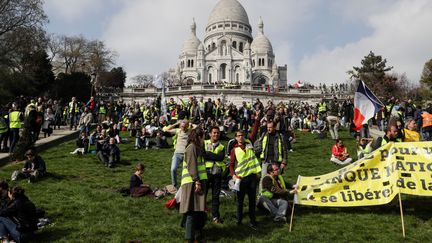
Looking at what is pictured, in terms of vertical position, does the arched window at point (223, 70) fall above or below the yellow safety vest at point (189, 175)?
above

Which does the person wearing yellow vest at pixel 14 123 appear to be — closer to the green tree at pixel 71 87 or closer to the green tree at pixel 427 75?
the green tree at pixel 71 87

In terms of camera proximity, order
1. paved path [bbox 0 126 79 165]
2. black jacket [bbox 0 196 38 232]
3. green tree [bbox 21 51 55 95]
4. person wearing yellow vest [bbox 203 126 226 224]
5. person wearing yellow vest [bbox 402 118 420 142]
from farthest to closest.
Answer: green tree [bbox 21 51 55 95] → paved path [bbox 0 126 79 165] → person wearing yellow vest [bbox 402 118 420 142] → person wearing yellow vest [bbox 203 126 226 224] → black jacket [bbox 0 196 38 232]

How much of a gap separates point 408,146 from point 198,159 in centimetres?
434

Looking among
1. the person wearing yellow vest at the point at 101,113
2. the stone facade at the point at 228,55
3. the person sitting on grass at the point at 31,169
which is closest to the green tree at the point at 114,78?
the stone facade at the point at 228,55

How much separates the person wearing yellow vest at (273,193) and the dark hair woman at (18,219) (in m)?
4.56

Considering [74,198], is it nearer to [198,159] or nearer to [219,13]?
[198,159]

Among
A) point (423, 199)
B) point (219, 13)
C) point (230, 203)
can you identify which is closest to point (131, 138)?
point (230, 203)

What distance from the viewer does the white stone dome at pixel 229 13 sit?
350 ft

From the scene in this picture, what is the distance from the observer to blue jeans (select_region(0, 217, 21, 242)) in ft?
19.2

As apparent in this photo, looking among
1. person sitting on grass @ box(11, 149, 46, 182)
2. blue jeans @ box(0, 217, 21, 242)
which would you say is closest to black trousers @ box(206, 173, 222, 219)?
blue jeans @ box(0, 217, 21, 242)

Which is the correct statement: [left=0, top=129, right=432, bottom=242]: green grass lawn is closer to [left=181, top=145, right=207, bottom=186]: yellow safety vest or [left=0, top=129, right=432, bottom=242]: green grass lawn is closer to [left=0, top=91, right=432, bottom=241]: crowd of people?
[left=0, top=91, right=432, bottom=241]: crowd of people

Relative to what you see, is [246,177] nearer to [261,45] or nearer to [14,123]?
[14,123]

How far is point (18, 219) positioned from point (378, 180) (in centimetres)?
684

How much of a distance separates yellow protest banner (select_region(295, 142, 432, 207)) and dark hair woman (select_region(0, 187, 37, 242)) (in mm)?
5145
